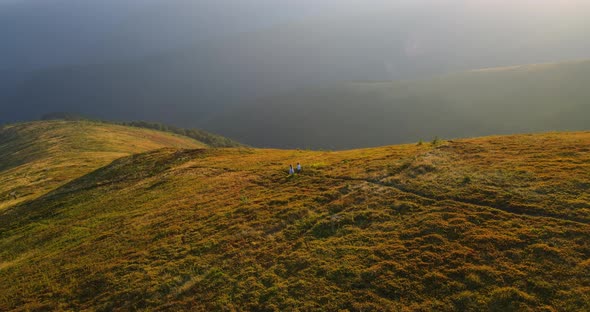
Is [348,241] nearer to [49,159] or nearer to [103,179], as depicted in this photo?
[103,179]

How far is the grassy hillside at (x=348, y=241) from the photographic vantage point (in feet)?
64.7

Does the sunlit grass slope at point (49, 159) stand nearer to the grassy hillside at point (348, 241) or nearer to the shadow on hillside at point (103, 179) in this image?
the shadow on hillside at point (103, 179)

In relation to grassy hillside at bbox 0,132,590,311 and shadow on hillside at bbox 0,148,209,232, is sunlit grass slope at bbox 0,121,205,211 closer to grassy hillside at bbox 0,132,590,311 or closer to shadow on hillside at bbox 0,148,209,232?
shadow on hillside at bbox 0,148,209,232

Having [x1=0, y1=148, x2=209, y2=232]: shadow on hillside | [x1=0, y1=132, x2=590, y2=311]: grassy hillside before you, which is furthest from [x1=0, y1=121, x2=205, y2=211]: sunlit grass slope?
[x1=0, y1=132, x2=590, y2=311]: grassy hillside

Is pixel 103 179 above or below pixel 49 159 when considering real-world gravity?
below

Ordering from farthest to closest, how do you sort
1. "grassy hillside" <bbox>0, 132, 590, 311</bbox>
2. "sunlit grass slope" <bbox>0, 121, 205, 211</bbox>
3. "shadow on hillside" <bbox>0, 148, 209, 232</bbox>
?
"sunlit grass slope" <bbox>0, 121, 205, 211</bbox> < "shadow on hillside" <bbox>0, 148, 209, 232</bbox> < "grassy hillside" <bbox>0, 132, 590, 311</bbox>

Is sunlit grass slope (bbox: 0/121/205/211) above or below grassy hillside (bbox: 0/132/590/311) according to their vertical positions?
above

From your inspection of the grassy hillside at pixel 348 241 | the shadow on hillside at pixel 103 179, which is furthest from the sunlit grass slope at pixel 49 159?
the grassy hillside at pixel 348 241

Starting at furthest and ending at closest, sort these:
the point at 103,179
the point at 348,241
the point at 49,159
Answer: the point at 49,159 < the point at 103,179 < the point at 348,241

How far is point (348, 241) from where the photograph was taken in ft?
82.7

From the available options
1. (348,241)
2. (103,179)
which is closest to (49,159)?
(103,179)

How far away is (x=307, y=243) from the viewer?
85.3 ft

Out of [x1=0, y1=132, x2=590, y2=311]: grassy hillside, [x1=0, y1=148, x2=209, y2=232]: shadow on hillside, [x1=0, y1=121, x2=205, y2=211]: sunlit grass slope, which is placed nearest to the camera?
[x1=0, y1=132, x2=590, y2=311]: grassy hillside

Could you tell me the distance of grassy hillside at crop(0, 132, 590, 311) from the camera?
1973cm
